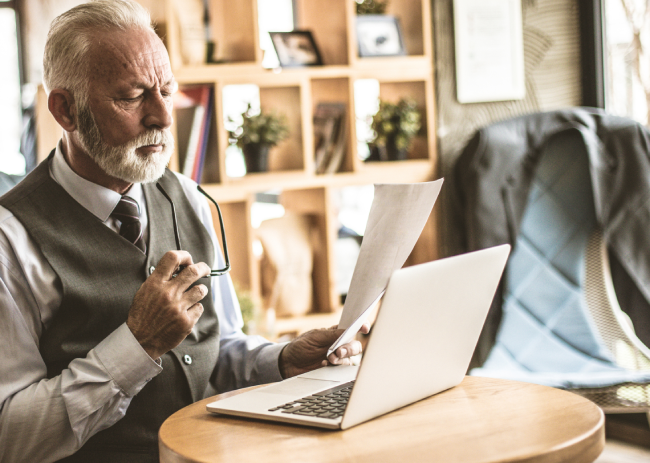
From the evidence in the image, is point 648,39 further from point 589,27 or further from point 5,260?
point 5,260

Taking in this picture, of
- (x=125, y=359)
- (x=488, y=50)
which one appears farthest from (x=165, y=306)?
(x=488, y=50)

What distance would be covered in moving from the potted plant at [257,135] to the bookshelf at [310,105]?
68mm

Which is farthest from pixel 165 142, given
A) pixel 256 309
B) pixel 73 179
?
pixel 256 309

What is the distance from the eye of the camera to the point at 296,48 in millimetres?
2654

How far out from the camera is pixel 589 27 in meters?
2.89

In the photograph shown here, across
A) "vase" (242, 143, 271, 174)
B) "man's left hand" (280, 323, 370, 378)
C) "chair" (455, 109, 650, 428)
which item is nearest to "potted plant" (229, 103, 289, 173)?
"vase" (242, 143, 271, 174)

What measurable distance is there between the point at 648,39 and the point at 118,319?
2522mm

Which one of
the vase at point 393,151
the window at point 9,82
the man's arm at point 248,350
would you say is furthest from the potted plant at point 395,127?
the window at point 9,82

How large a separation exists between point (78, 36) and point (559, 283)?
1.94 m

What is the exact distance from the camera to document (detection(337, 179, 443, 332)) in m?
0.90

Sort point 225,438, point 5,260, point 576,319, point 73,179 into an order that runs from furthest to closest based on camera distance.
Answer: point 576,319
point 73,179
point 5,260
point 225,438

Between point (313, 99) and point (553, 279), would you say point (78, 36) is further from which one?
point (553, 279)

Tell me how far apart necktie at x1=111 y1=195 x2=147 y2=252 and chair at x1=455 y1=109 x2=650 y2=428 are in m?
1.38

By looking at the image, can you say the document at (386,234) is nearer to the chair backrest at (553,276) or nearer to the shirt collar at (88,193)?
the shirt collar at (88,193)
